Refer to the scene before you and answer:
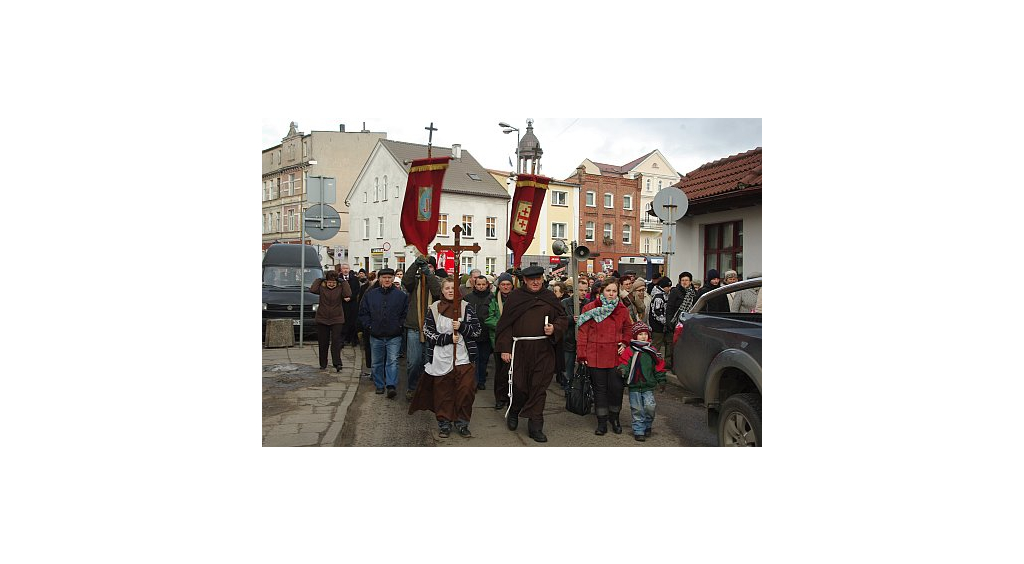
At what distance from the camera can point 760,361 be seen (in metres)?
5.38

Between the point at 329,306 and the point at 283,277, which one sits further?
the point at 283,277

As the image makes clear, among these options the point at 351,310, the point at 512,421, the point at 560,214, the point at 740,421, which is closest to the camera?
the point at 740,421

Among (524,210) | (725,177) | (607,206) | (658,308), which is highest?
(607,206)

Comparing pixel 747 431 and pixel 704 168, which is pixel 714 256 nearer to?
pixel 704 168

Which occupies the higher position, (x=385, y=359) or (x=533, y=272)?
(x=533, y=272)

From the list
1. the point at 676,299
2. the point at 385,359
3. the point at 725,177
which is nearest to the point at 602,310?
the point at 385,359

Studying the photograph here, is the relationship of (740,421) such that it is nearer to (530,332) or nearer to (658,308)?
(530,332)

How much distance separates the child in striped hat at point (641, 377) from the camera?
22.8 feet

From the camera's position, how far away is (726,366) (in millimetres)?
Result: 5699

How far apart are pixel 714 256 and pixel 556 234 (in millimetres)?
21109

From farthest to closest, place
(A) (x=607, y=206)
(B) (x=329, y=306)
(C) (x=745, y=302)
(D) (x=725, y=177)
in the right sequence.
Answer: (A) (x=607, y=206) → (D) (x=725, y=177) → (B) (x=329, y=306) → (C) (x=745, y=302)

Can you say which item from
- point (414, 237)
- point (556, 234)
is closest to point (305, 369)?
point (414, 237)

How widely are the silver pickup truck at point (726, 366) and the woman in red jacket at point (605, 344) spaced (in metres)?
0.58

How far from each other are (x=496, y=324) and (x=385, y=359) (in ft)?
4.85
